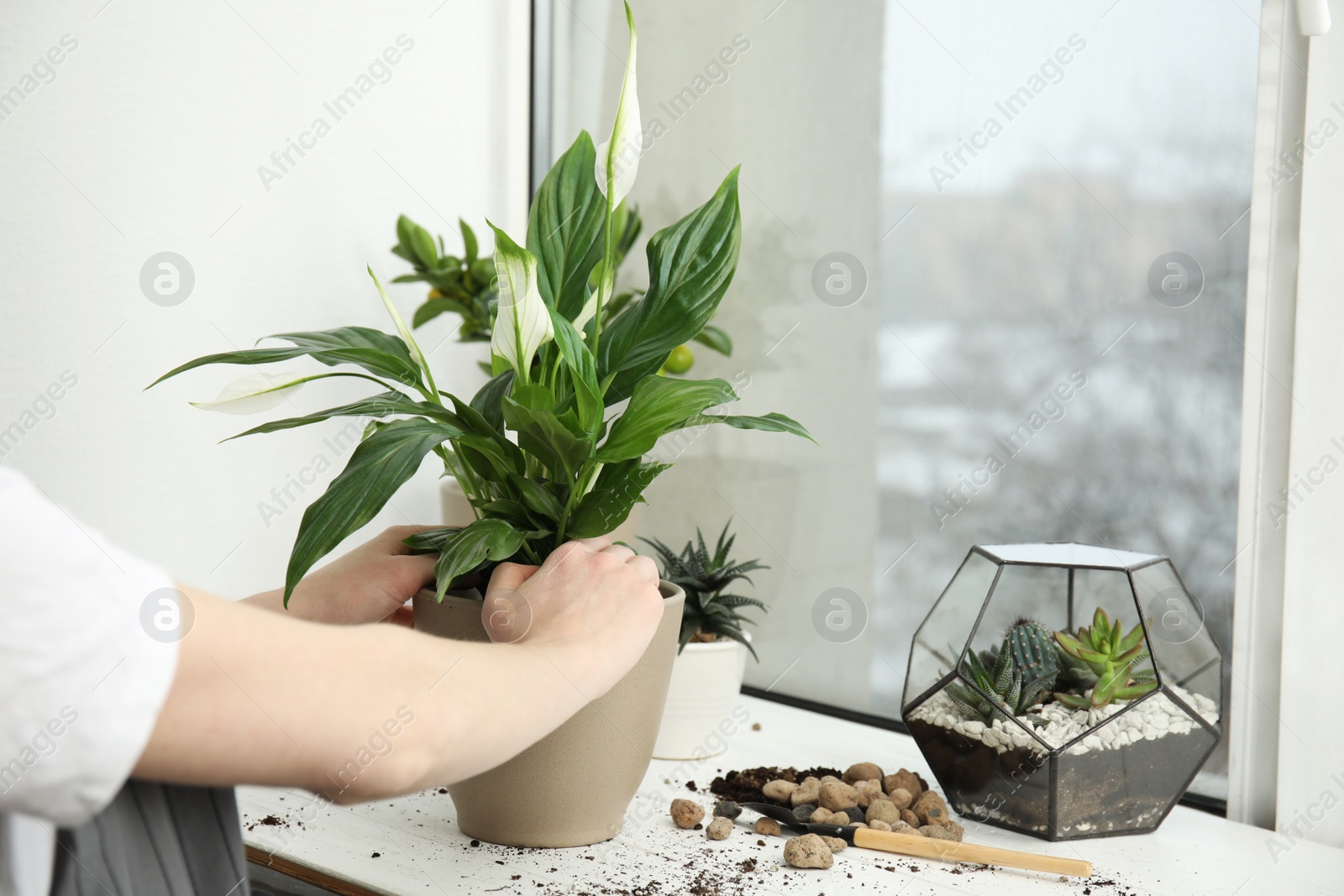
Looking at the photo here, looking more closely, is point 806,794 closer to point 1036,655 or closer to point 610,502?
point 1036,655

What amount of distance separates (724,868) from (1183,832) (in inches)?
16.6

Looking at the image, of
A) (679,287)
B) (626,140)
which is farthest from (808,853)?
(626,140)

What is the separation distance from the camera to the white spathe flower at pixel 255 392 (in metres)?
0.73

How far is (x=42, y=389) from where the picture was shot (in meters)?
1.03

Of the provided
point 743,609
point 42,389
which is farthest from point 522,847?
point 42,389

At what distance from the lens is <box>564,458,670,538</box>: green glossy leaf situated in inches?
29.2

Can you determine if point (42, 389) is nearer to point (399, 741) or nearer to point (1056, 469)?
point (399, 741)

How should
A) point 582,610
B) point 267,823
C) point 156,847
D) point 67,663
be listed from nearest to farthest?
point 67,663 → point 156,847 → point 582,610 → point 267,823

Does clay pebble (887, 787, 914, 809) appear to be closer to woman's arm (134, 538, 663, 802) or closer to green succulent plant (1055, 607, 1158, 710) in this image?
green succulent plant (1055, 607, 1158, 710)

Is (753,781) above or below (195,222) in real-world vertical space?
below

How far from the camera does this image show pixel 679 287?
0.76 meters

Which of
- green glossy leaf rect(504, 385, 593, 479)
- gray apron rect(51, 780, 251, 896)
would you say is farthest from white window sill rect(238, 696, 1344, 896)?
green glossy leaf rect(504, 385, 593, 479)

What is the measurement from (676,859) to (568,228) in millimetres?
527

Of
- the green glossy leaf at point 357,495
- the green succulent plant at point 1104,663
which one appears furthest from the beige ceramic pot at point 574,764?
the green succulent plant at point 1104,663
